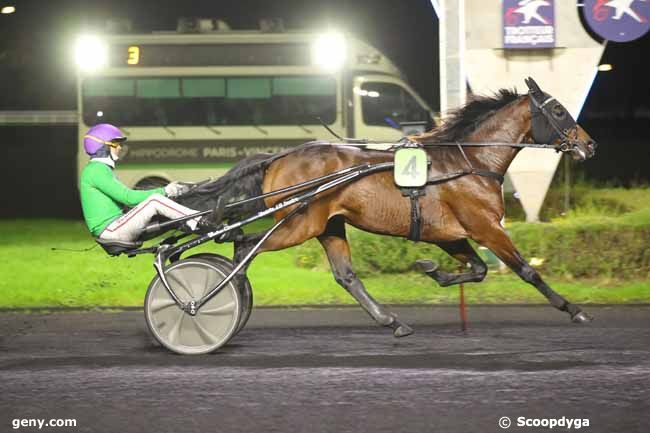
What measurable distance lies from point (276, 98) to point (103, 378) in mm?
14999

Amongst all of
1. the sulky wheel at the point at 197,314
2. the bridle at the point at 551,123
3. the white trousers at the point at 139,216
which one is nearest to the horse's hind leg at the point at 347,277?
the sulky wheel at the point at 197,314

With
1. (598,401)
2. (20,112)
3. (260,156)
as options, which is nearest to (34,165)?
(20,112)

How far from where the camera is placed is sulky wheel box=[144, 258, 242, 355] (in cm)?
748

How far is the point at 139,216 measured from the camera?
749cm

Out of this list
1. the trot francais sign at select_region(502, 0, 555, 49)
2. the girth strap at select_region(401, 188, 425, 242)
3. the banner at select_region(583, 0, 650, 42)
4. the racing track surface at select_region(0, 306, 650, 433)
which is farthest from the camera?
the banner at select_region(583, 0, 650, 42)

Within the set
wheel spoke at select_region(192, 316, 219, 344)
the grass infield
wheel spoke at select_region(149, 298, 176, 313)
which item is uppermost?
wheel spoke at select_region(149, 298, 176, 313)

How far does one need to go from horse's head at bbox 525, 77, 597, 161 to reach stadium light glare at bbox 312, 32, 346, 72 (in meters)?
13.1

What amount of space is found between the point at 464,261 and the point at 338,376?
6.48 feet

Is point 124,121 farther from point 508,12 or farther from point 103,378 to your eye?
point 103,378

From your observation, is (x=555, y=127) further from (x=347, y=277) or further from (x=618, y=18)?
(x=618, y=18)

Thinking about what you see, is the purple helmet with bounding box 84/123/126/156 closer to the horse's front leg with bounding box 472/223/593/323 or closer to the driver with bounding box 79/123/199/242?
the driver with bounding box 79/123/199/242

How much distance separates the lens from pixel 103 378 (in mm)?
6805

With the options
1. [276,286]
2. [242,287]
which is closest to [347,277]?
[242,287]

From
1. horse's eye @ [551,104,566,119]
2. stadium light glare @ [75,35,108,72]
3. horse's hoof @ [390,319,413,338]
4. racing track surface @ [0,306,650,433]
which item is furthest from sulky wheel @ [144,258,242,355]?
stadium light glare @ [75,35,108,72]
